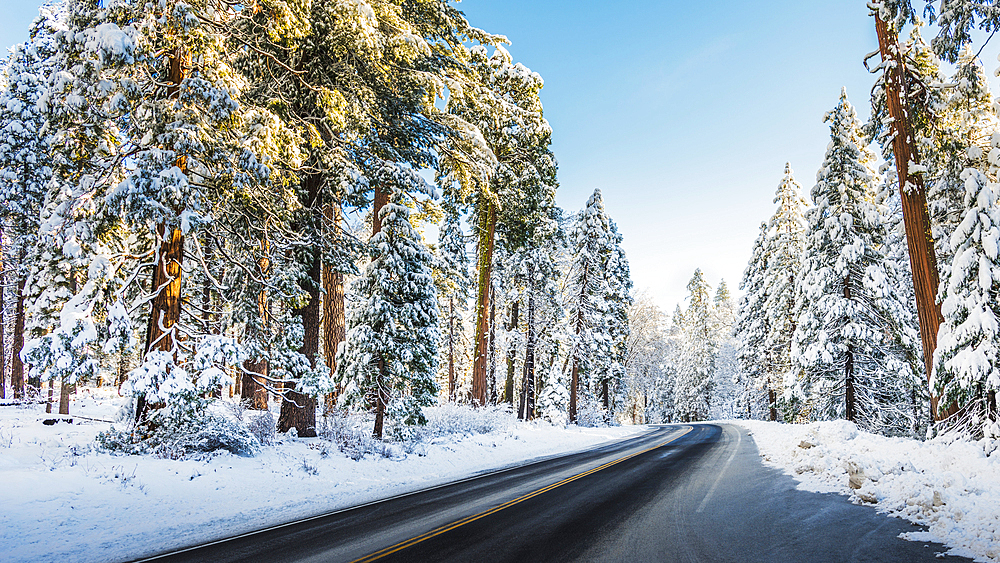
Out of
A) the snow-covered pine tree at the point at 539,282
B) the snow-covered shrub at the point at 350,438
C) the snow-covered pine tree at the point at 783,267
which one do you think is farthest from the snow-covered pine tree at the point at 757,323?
the snow-covered shrub at the point at 350,438

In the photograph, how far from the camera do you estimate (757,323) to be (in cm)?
3706

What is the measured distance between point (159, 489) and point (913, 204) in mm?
18104

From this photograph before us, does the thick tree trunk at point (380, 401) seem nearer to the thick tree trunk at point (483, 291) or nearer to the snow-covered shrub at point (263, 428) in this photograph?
the snow-covered shrub at point (263, 428)

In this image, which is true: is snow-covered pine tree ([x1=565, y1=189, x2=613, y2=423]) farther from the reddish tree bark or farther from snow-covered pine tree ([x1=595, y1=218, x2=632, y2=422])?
the reddish tree bark

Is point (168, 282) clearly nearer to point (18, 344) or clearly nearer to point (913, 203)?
point (913, 203)

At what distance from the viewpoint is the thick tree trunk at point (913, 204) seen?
38.6ft

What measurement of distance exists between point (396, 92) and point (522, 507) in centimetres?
1131

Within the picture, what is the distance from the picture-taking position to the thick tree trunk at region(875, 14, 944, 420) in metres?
11.8

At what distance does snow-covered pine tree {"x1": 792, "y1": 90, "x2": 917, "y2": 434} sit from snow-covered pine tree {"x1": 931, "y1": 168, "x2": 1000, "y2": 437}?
32.7ft

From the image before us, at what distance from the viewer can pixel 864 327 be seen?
19906 millimetres

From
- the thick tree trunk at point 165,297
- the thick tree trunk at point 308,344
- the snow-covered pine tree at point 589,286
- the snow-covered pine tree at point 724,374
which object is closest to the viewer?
the thick tree trunk at point 165,297

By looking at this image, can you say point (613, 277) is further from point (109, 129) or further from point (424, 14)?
point (109, 129)

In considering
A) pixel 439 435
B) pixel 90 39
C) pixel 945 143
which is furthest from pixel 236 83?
pixel 945 143

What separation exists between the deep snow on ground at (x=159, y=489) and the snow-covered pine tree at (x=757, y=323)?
102 feet
